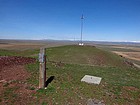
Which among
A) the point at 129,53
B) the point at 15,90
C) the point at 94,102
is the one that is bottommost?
the point at 129,53

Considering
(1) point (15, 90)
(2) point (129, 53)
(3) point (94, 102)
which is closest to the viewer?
(3) point (94, 102)

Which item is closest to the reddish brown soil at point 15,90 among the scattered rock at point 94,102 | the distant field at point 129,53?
the scattered rock at point 94,102

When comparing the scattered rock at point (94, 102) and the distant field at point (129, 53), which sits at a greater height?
the scattered rock at point (94, 102)

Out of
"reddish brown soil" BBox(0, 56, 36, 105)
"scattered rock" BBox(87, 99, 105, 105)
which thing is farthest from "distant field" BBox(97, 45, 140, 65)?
"reddish brown soil" BBox(0, 56, 36, 105)

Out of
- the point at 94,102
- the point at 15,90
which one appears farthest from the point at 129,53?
the point at 15,90

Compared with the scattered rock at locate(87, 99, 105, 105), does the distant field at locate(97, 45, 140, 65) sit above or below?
below

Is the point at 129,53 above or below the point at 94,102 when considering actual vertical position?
below

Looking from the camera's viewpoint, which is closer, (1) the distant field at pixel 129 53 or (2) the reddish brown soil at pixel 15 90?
(2) the reddish brown soil at pixel 15 90

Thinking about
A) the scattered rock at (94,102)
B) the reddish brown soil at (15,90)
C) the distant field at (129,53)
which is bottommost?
the distant field at (129,53)

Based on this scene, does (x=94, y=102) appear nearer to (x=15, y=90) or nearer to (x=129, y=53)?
(x=15, y=90)

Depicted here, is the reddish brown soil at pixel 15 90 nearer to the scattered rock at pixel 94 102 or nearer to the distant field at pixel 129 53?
the scattered rock at pixel 94 102

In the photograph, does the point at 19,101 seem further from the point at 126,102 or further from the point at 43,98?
the point at 126,102

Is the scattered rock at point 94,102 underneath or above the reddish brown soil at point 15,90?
underneath

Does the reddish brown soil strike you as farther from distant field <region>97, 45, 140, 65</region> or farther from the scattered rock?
distant field <region>97, 45, 140, 65</region>
